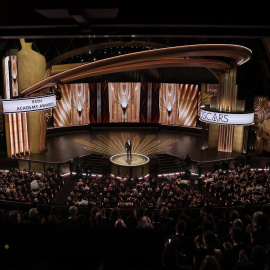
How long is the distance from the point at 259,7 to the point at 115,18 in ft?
3.95

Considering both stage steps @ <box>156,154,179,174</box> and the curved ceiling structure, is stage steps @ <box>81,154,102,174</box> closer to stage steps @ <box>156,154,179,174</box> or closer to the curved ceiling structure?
stage steps @ <box>156,154,179,174</box>

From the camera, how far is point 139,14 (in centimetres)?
278

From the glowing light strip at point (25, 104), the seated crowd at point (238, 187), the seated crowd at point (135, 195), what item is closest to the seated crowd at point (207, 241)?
the seated crowd at point (135, 195)

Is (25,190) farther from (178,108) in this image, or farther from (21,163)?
(178,108)

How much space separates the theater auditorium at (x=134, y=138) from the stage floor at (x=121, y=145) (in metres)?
0.11

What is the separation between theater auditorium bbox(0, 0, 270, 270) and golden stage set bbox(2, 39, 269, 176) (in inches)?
2.8

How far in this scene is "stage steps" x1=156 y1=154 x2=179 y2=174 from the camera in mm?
17375

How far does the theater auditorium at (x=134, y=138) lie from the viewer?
2.35 m

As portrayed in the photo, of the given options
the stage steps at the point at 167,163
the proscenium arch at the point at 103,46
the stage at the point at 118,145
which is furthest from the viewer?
the proscenium arch at the point at 103,46

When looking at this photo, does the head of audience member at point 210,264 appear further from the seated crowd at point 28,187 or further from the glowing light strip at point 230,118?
the glowing light strip at point 230,118

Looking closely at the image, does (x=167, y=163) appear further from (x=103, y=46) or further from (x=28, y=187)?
(x=28, y=187)

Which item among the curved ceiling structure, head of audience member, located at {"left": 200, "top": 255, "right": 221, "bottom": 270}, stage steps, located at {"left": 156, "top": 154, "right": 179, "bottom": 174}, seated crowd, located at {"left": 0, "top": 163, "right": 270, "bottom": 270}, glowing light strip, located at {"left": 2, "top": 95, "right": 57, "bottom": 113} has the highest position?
the curved ceiling structure

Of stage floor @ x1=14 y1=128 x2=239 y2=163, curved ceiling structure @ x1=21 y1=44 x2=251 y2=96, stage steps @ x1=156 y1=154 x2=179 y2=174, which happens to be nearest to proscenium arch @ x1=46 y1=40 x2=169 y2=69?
curved ceiling structure @ x1=21 y1=44 x2=251 y2=96

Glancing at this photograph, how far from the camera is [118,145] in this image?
19391mm
